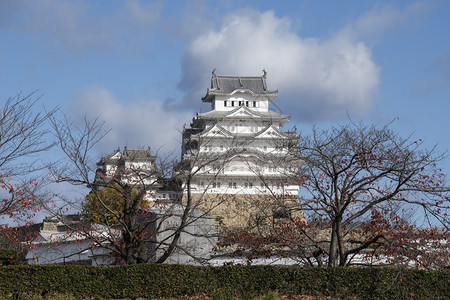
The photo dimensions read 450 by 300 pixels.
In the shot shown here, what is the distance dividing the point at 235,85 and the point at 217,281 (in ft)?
135

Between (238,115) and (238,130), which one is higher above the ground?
(238,115)

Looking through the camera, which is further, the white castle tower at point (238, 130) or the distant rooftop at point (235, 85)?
the distant rooftop at point (235, 85)

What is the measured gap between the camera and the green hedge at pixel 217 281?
13.7m

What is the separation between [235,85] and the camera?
2122 inches

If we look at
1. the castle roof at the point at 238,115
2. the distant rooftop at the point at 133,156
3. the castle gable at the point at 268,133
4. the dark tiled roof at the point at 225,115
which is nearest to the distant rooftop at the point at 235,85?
the dark tiled roof at the point at 225,115

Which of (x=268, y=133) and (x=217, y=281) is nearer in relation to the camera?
(x=217, y=281)

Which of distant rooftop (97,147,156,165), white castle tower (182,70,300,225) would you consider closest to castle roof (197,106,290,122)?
white castle tower (182,70,300,225)

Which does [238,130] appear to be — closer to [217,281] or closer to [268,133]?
[268,133]

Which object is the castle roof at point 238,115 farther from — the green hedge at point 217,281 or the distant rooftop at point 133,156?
the green hedge at point 217,281

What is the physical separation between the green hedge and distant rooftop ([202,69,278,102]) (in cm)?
3933

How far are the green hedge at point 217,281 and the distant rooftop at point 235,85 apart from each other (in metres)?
→ 39.3

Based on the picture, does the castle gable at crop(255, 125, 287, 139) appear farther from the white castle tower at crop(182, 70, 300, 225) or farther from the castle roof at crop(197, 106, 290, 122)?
the castle roof at crop(197, 106, 290, 122)

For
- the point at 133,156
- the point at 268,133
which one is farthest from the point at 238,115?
the point at 133,156

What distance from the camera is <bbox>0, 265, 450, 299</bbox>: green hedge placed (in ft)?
45.1
